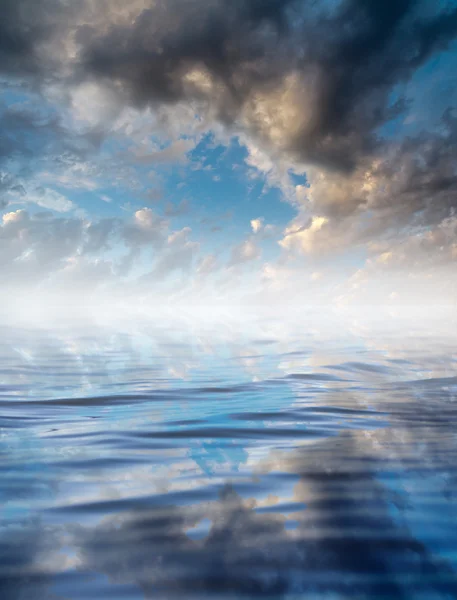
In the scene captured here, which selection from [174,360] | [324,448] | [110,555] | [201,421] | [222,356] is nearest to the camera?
[110,555]

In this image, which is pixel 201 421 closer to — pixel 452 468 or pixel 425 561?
pixel 452 468

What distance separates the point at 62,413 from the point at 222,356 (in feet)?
36.6

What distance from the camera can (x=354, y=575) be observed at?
2711mm

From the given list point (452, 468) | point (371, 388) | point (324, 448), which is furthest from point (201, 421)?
point (371, 388)

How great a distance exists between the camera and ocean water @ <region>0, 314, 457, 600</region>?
264cm

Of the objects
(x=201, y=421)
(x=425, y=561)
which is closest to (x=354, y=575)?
(x=425, y=561)

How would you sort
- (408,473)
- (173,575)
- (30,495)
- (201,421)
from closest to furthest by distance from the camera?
(173,575) → (30,495) → (408,473) → (201,421)

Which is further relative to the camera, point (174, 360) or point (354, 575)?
point (174, 360)

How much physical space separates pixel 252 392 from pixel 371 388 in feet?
12.1

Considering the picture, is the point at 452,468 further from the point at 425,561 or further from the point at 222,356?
the point at 222,356

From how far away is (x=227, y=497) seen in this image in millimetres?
3938

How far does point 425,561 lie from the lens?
2.89 meters

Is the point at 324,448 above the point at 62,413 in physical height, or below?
below

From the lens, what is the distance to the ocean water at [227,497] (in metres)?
2.64
